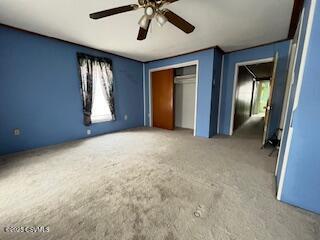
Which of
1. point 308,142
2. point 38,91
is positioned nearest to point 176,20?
point 308,142

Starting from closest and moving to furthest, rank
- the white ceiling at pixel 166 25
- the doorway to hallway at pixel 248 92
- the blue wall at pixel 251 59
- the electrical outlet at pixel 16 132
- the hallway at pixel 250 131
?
the white ceiling at pixel 166 25
the electrical outlet at pixel 16 132
the doorway to hallway at pixel 248 92
the blue wall at pixel 251 59
the hallway at pixel 250 131

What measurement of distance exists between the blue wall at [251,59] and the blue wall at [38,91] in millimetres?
3548

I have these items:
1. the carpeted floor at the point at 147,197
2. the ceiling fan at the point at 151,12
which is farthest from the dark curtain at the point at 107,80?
the ceiling fan at the point at 151,12

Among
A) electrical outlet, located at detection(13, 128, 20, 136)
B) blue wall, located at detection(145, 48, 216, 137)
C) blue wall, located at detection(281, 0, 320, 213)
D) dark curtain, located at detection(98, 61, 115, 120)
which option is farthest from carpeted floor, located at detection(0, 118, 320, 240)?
dark curtain, located at detection(98, 61, 115, 120)

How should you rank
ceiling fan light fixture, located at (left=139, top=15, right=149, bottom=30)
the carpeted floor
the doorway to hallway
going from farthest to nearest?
1. the doorway to hallway
2. ceiling fan light fixture, located at (left=139, top=15, right=149, bottom=30)
3. the carpeted floor

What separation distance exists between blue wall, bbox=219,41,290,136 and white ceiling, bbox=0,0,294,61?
0.29 m

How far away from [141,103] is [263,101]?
10.5 meters

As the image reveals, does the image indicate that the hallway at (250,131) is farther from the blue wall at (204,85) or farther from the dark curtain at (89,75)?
the dark curtain at (89,75)

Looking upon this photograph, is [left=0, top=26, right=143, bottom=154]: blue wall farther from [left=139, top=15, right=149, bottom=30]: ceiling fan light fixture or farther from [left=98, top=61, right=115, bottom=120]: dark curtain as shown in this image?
[left=139, top=15, right=149, bottom=30]: ceiling fan light fixture

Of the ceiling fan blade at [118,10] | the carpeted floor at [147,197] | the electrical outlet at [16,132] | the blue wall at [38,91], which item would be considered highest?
the ceiling fan blade at [118,10]

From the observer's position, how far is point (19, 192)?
1.67 meters

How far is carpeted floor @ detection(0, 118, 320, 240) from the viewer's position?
1.22 meters

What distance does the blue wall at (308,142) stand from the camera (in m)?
1.26

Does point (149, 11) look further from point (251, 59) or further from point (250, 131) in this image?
point (250, 131)
